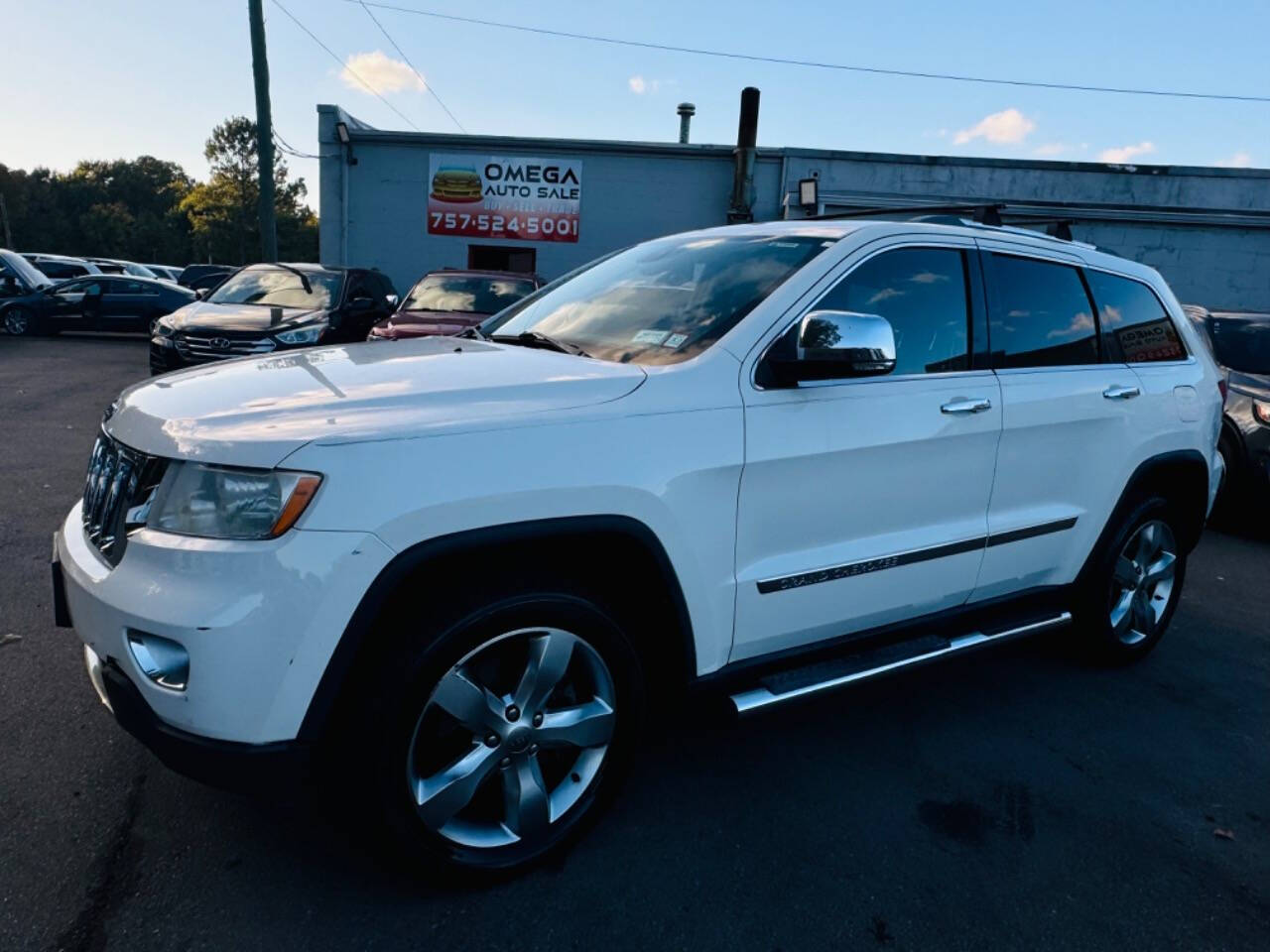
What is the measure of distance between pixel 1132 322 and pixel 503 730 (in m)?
3.26

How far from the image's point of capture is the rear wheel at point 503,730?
6.65ft

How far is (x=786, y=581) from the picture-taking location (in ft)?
8.38

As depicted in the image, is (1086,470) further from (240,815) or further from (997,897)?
(240,815)

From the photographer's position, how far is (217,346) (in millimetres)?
8562

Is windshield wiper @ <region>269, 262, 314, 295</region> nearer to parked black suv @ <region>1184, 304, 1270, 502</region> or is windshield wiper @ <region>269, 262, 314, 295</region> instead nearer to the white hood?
the white hood

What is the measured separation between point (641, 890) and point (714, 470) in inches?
45.1

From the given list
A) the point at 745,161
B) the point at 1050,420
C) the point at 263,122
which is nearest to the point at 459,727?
the point at 1050,420

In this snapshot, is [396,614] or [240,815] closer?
[396,614]

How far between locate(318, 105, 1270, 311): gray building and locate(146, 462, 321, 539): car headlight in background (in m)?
14.6

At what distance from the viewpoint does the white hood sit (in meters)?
1.96

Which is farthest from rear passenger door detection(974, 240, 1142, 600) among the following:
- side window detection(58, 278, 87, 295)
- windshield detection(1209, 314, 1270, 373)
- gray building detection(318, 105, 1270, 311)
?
side window detection(58, 278, 87, 295)

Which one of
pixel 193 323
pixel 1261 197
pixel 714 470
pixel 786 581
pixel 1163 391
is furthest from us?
pixel 1261 197

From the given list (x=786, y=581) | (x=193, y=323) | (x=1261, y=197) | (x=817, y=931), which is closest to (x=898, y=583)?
(x=786, y=581)

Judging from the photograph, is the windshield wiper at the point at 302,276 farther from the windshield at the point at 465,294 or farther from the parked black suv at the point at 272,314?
the windshield at the point at 465,294
